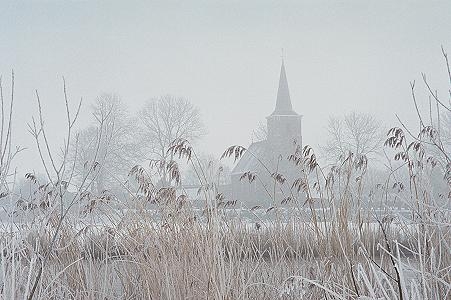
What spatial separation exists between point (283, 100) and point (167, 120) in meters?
7.89

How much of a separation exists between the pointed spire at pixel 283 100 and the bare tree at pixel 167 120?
19.4 feet

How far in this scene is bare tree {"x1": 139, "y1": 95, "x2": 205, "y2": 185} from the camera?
1067 inches

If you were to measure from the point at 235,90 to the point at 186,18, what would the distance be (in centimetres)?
874

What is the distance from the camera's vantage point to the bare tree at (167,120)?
27.1 meters

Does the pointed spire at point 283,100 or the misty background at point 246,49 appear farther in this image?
the pointed spire at point 283,100

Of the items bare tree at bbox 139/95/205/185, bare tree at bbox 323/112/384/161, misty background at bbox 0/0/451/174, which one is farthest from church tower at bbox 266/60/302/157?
bare tree at bbox 139/95/205/185

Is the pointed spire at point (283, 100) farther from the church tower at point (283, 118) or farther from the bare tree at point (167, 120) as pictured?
the bare tree at point (167, 120)

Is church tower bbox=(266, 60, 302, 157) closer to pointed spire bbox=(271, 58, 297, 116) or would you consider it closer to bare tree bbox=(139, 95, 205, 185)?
pointed spire bbox=(271, 58, 297, 116)

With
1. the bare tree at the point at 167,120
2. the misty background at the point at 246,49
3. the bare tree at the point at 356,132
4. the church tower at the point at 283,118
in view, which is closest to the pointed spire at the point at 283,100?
the church tower at the point at 283,118

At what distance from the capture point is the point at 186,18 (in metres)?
33.4

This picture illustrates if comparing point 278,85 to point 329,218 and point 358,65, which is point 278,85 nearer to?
point 358,65

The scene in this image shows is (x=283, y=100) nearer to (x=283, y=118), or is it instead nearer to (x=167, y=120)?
(x=283, y=118)

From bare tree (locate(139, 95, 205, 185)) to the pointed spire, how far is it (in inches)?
233

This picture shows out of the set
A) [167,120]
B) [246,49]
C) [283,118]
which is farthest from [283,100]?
[167,120]
